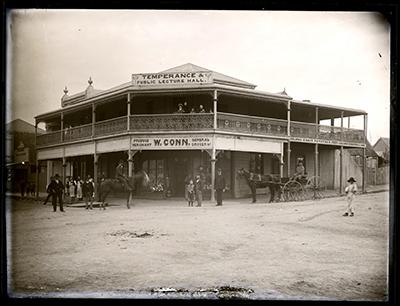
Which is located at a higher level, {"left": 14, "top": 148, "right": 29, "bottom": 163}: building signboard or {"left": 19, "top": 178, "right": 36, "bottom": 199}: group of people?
{"left": 14, "top": 148, "right": 29, "bottom": 163}: building signboard

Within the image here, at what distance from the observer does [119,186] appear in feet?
14.2

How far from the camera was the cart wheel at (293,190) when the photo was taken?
174 inches

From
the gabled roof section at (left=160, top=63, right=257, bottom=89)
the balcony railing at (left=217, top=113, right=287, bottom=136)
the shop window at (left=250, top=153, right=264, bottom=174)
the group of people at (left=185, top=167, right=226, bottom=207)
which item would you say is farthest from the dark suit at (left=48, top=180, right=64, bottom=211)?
the shop window at (left=250, top=153, right=264, bottom=174)

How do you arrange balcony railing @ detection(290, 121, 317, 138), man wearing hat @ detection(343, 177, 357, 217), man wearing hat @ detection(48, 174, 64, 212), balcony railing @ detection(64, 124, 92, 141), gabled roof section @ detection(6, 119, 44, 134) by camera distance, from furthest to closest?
balcony railing @ detection(290, 121, 317, 138), balcony railing @ detection(64, 124, 92, 141), man wearing hat @ detection(48, 174, 64, 212), man wearing hat @ detection(343, 177, 357, 217), gabled roof section @ detection(6, 119, 44, 134)

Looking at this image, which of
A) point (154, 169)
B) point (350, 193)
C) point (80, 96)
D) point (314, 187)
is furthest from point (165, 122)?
point (350, 193)

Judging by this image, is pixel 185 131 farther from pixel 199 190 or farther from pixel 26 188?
pixel 26 188

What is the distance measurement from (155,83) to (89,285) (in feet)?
7.08

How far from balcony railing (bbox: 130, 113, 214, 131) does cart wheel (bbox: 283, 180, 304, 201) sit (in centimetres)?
120

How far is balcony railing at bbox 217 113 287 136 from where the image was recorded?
14.8 feet

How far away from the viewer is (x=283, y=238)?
404 cm

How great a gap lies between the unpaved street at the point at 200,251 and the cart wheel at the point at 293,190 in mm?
275

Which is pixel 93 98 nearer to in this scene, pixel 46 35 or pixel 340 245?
pixel 46 35

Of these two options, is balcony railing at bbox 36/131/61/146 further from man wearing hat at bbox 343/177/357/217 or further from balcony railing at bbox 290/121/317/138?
man wearing hat at bbox 343/177/357/217
